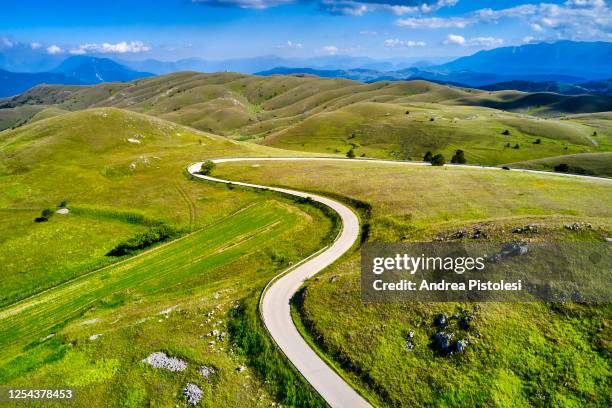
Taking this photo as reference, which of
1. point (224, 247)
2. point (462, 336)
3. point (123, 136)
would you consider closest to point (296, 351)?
point (462, 336)

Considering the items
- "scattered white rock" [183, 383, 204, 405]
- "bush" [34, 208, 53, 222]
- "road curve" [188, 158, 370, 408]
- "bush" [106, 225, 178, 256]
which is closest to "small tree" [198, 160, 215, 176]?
"bush" [106, 225, 178, 256]

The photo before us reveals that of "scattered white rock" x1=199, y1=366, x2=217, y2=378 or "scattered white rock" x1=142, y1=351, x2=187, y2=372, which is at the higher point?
"scattered white rock" x1=142, y1=351, x2=187, y2=372

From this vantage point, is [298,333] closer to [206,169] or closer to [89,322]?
[89,322]

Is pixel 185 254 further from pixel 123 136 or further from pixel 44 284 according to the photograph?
pixel 123 136

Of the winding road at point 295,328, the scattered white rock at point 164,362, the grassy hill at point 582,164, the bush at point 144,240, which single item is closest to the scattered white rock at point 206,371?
the scattered white rock at point 164,362

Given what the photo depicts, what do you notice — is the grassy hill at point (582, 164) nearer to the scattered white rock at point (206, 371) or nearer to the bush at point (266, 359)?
the bush at point (266, 359)

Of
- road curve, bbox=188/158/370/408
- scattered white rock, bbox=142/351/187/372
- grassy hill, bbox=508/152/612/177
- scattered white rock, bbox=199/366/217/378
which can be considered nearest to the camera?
road curve, bbox=188/158/370/408

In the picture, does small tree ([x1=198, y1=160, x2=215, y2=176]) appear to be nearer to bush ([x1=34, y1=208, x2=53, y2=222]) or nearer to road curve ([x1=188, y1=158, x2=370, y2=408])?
bush ([x1=34, y1=208, x2=53, y2=222])
